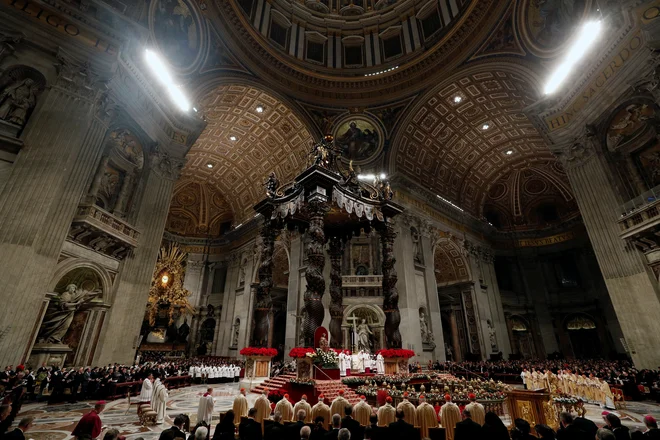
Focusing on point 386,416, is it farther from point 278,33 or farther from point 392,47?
point 392,47

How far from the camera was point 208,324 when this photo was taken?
21.2 metres

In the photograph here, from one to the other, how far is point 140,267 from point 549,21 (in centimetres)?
1755

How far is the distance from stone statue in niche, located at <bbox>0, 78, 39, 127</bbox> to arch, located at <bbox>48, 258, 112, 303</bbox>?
143 inches

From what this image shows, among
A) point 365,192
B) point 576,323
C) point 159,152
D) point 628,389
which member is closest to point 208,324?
point 159,152

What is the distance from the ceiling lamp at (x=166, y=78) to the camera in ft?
36.6

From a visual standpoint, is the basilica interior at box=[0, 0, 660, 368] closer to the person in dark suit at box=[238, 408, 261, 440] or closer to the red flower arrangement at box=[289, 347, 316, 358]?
the red flower arrangement at box=[289, 347, 316, 358]

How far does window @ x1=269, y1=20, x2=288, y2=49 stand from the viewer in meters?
16.5

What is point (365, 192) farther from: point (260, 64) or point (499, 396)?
point (260, 64)

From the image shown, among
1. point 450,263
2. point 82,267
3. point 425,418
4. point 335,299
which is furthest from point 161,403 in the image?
point 450,263

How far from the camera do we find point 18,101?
7719 mm

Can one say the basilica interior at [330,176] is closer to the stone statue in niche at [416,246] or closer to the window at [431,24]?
the stone statue in niche at [416,246]

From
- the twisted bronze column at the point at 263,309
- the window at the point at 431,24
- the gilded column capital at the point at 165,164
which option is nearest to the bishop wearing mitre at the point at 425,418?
the twisted bronze column at the point at 263,309

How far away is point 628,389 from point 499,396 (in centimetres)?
622

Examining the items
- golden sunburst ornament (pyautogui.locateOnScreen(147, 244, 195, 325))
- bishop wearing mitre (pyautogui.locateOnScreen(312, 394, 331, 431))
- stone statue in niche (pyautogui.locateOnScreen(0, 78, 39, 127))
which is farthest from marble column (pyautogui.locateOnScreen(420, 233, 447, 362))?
stone statue in niche (pyautogui.locateOnScreen(0, 78, 39, 127))
